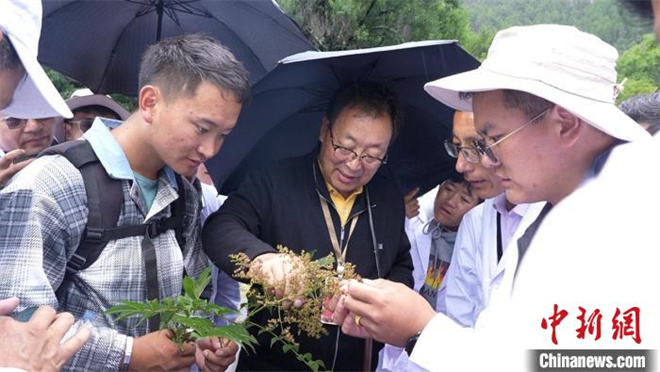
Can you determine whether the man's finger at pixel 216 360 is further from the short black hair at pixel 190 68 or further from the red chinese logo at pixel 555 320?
the red chinese logo at pixel 555 320

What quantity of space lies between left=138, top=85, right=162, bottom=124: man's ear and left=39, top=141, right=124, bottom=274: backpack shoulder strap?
0.95 feet

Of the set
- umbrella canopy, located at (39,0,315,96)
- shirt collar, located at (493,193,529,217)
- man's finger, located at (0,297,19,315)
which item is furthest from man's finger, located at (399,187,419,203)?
man's finger, located at (0,297,19,315)

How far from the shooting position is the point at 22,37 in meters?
1.74

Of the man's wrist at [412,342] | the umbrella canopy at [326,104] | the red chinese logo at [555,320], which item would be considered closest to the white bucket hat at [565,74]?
the umbrella canopy at [326,104]

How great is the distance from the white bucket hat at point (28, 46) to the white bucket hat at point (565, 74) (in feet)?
4.52

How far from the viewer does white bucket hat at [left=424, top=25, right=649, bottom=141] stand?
2.01m

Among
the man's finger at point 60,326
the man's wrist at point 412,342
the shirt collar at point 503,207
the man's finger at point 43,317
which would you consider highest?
the shirt collar at point 503,207

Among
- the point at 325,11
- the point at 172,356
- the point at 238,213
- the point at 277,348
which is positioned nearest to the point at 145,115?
the point at 238,213

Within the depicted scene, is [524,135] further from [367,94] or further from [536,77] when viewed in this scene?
[367,94]

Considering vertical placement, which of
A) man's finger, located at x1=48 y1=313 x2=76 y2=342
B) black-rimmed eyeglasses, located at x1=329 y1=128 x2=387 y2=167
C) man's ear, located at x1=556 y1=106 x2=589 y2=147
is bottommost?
man's finger, located at x1=48 y1=313 x2=76 y2=342

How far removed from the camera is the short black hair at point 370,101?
9.79ft

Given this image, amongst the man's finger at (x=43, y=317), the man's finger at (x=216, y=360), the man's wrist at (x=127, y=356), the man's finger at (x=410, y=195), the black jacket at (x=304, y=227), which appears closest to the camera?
the man's finger at (x=43, y=317)

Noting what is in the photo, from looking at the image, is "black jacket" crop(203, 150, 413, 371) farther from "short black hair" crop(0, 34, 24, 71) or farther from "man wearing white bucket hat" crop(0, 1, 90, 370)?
"short black hair" crop(0, 34, 24, 71)

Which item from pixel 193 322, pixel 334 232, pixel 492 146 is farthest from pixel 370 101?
pixel 193 322
